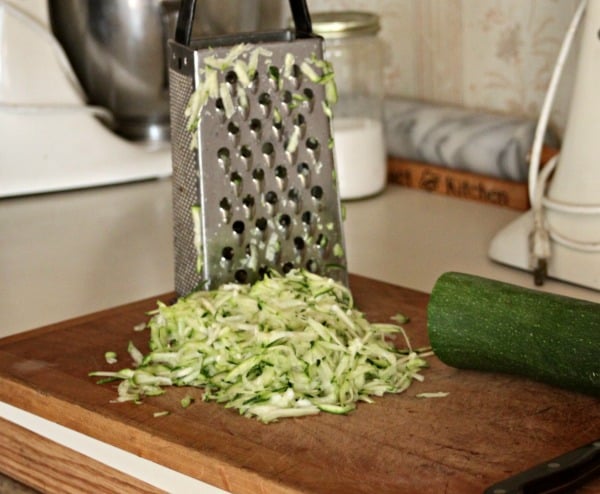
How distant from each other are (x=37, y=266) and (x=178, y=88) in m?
0.46

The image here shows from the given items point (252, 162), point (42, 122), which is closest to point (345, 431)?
point (252, 162)

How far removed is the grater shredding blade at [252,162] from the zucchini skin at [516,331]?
0.23m

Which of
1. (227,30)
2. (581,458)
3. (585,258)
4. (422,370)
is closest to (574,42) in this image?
(585,258)

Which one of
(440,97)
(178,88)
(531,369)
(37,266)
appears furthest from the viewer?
(440,97)

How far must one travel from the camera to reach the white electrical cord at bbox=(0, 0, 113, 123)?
77.5 inches

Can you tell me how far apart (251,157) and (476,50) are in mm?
767

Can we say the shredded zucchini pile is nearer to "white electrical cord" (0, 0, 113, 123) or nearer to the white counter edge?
the white counter edge

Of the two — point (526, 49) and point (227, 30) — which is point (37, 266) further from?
point (526, 49)

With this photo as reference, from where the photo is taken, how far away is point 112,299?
1.54 meters

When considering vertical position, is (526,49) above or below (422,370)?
above

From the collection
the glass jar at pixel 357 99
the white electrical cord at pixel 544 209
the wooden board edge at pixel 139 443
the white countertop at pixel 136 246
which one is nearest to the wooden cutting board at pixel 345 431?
the wooden board edge at pixel 139 443

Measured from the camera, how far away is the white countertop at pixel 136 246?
61.2 inches

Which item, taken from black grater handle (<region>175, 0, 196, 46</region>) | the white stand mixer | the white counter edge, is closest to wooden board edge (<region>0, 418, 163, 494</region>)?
the white counter edge

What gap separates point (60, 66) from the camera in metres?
2.04
